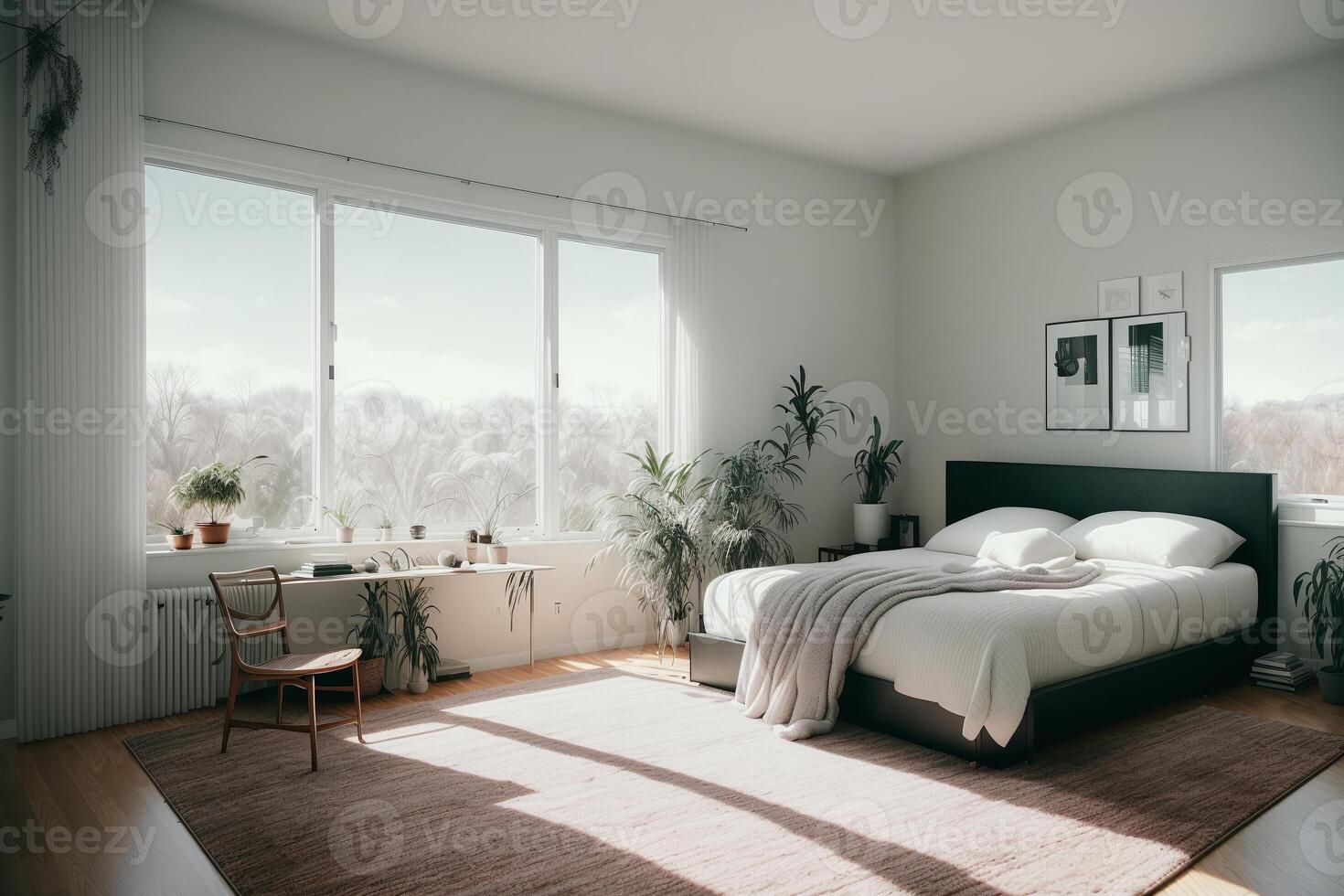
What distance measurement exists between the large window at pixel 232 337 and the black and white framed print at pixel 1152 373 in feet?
15.4

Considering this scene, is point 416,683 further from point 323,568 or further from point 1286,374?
point 1286,374

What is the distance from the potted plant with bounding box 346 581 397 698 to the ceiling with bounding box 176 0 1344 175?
2.78 meters

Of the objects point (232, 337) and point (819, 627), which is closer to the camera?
point (819, 627)

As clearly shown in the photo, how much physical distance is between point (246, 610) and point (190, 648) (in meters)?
0.28

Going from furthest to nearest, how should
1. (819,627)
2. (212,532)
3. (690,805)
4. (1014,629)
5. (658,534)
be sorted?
(658,534) → (212,532) → (819,627) → (1014,629) → (690,805)

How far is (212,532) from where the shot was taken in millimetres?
4219

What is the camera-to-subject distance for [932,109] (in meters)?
5.52

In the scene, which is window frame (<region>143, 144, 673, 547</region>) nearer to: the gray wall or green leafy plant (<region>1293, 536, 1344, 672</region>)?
the gray wall

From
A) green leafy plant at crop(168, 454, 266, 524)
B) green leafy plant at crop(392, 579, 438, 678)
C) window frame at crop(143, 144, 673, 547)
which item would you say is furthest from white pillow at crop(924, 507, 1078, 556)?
green leafy plant at crop(168, 454, 266, 524)

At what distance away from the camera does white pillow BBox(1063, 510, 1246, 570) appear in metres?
4.63

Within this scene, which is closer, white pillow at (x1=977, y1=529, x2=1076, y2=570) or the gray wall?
white pillow at (x1=977, y1=529, x2=1076, y2=570)

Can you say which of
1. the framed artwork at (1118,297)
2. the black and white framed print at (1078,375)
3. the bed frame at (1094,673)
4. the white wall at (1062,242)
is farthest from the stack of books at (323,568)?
the framed artwork at (1118,297)

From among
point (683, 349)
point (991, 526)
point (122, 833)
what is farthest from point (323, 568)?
point (991, 526)

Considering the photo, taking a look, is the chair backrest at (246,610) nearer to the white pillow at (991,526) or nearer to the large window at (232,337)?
the large window at (232,337)
